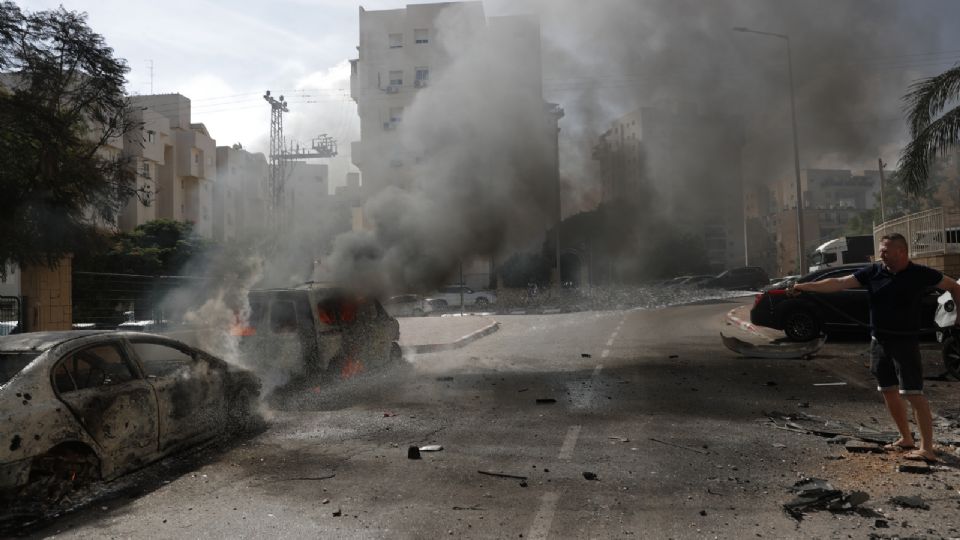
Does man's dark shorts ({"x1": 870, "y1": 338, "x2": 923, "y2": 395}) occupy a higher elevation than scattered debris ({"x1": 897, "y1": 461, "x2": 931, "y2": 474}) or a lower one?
higher

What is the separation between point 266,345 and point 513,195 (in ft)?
30.0

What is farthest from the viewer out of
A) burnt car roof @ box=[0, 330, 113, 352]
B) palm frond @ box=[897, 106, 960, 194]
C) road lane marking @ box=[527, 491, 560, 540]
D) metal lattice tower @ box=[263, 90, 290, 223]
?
metal lattice tower @ box=[263, 90, 290, 223]

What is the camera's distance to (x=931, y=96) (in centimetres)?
1378

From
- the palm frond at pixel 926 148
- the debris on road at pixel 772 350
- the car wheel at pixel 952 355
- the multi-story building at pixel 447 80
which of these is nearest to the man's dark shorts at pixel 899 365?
the car wheel at pixel 952 355

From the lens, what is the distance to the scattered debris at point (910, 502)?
4207 millimetres

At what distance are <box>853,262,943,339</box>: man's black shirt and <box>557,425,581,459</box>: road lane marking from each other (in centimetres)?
250

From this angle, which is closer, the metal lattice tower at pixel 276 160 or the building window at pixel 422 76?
the building window at pixel 422 76

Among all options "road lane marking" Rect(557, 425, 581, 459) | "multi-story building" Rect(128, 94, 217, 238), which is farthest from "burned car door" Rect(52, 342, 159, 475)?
"multi-story building" Rect(128, 94, 217, 238)

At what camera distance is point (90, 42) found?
1088 cm

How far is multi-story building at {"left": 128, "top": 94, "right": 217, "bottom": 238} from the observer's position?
56750 millimetres

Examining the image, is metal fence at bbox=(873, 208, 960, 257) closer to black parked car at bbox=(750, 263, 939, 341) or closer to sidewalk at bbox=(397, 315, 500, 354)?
black parked car at bbox=(750, 263, 939, 341)

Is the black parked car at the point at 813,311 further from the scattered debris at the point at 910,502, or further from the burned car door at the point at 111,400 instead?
the burned car door at the point at 111,400

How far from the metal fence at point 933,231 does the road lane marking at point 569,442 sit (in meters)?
14.8

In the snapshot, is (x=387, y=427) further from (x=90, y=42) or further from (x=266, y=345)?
(x=90, y=42)
